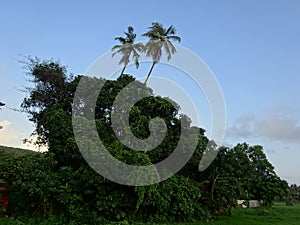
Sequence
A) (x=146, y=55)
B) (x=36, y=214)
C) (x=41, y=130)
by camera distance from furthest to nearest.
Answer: (x=146, y=55) < (x=41, y=130) < (x=36, y=214)

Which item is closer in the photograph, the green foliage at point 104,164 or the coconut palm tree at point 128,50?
the green foliage at point 104,164

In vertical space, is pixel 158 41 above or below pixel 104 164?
above

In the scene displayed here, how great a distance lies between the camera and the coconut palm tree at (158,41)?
21.1 metres

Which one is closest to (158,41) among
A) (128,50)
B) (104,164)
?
(128,50)

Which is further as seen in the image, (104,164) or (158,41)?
(158,41)

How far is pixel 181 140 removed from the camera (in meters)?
16.3

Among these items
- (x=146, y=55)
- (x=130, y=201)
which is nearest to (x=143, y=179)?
(x=130, y=201)

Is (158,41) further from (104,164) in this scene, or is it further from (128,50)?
(104,164)

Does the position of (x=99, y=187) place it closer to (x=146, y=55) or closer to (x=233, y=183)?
(x=233, y=183)

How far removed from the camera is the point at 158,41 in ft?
70.1

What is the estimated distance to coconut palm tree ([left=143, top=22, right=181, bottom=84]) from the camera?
21.1 m

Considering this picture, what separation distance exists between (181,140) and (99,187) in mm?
4946

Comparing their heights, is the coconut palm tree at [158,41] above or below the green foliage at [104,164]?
above

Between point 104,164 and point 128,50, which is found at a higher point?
point 128,50
